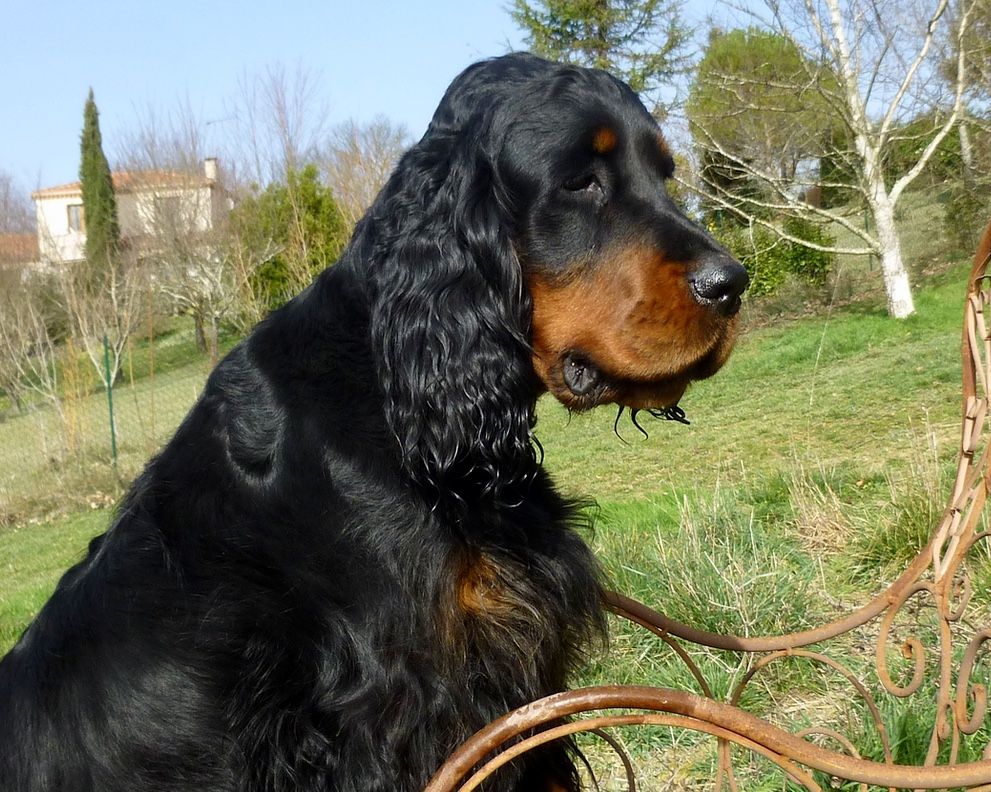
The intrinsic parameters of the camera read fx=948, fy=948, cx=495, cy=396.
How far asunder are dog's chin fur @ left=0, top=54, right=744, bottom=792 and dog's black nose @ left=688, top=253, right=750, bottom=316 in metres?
0.04

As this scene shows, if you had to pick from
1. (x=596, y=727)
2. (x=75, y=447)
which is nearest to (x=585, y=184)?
(x=596, y=727)

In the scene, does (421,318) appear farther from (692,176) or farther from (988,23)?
(988,23)

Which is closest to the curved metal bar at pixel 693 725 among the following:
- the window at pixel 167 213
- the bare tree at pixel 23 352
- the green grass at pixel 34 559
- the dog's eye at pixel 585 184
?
the dog's eye at pixel 585 184

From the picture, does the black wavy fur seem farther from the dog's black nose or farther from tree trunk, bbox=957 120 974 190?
tree trunk, bbox=957 120 974 190

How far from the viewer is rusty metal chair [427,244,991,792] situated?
1.21m

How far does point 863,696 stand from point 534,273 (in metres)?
1.37

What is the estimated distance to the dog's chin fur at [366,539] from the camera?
6.04 feet

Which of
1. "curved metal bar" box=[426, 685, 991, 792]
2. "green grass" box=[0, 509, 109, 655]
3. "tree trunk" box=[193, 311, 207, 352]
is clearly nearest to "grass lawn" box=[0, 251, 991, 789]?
"green grass" box=[0, 509, 109, 655]

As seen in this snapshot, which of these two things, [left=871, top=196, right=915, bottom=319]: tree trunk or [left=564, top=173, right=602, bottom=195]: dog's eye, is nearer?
[left=564, top=173, right=602, bottom=195]: dog's eye

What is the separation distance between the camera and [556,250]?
6.89ft

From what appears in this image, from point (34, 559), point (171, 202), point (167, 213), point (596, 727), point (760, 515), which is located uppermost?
point (171, 202)

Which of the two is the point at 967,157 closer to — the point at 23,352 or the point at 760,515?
the point at 760,515

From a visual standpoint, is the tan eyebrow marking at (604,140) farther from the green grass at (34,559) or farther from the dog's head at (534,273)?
the green grass at (34,559)

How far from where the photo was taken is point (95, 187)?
37469mm
